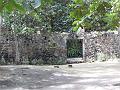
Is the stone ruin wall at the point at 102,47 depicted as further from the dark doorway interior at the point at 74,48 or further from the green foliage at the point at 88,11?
the green foliage at the point at 88,11

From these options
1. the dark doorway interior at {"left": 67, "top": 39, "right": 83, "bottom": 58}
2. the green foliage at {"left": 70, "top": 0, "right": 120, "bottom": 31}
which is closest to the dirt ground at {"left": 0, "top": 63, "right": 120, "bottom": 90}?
the green foliage at {"left": 70, "top": 0, "right": 120, "bottom": 31}

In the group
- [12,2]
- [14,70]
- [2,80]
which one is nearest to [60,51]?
[14,70]

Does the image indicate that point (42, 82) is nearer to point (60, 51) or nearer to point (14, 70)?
point (14, 70)

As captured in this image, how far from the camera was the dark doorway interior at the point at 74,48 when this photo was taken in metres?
18.0

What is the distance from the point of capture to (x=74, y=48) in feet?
59.2

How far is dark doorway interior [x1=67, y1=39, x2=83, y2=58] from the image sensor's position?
1805 cm

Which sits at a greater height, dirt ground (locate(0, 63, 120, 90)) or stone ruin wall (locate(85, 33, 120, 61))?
stone ruin wall (locate(85, 33, 120, 61))

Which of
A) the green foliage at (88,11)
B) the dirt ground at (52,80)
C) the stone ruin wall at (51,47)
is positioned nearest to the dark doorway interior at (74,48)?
the stone ruin wall at (51,47)

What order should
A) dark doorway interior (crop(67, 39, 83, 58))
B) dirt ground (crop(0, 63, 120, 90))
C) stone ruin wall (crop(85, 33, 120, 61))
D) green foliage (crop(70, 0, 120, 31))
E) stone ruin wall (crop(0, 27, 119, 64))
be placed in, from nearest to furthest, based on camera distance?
green foliage (crop(70, 0, 120, 31))
dirt ground (crop(0, 63, 120, 90))
stone ruin wall (crop(0, 27, 119, 64))
stone ruin wall (crop(85, 33, 120, 61))
dark doorway interior (crop(67, 39, 83, 58))

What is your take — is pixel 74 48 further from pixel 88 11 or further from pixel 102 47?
pixel 88 11

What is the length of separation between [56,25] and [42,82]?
866cm

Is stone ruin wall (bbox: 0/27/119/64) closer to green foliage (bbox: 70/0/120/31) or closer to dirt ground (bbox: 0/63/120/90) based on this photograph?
dirt ground (bbox: 0/63/120/90)

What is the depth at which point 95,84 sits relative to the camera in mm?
9695

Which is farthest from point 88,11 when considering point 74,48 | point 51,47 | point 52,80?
point 74,48
